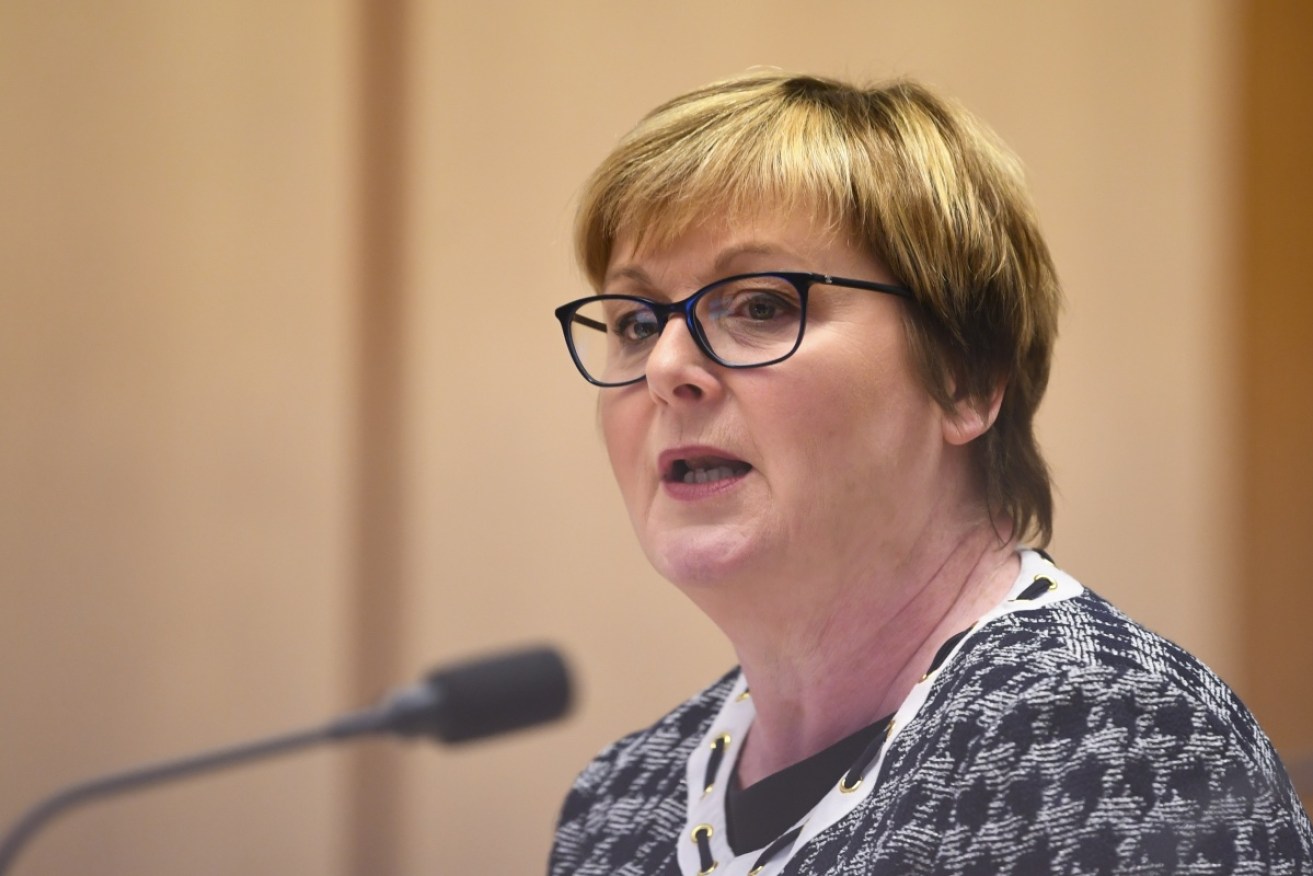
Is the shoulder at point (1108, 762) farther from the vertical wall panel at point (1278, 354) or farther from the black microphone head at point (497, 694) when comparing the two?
the vertical wall panel at point (1278, 354)

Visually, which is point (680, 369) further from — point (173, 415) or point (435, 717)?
point (173, 415)

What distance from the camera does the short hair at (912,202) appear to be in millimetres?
1332

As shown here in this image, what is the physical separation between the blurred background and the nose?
149cm

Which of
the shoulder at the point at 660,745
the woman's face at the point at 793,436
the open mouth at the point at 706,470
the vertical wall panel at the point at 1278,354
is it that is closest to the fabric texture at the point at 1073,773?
the woman's face at the point at 793,436

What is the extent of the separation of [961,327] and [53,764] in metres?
2.19

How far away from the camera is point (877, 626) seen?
1328 mm

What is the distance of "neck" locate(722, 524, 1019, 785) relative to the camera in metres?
A: 1.31

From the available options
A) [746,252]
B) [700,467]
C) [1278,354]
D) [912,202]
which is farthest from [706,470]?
[1278,354]

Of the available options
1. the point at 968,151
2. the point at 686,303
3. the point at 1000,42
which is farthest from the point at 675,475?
the point at 1000,42

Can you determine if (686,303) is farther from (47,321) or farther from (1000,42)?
(1000,42)

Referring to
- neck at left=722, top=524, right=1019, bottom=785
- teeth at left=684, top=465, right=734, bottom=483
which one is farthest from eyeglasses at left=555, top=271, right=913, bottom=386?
neck at left=722, top=524, right=1019, bottom=785

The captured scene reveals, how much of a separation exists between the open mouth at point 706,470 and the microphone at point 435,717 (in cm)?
36

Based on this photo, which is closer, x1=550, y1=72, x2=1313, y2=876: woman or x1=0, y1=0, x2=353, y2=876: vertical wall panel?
x1=550, y1=72, x2=1313, y2=876: woman

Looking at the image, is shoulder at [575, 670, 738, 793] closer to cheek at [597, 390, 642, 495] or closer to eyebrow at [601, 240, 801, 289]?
cheek at [597, 390, 642, 495]
